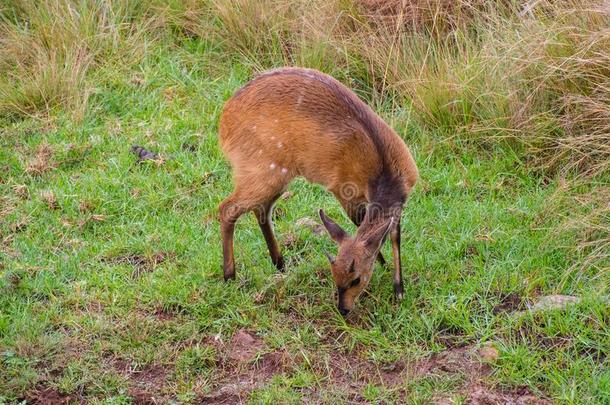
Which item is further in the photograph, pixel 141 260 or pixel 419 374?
pixel 141 260

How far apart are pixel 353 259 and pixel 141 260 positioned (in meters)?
1.52

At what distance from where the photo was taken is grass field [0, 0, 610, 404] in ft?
15.3

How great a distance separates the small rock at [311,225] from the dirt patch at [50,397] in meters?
1.96

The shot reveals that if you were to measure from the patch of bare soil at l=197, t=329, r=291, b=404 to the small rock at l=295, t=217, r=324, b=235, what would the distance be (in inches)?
44.8

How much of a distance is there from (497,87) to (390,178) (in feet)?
5.96

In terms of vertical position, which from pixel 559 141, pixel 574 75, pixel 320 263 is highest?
pixel 574 75

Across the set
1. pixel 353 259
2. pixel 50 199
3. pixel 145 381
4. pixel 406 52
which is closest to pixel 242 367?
pixel 145 381

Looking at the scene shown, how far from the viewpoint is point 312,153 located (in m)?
5.34

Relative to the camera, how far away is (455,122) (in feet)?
22.4

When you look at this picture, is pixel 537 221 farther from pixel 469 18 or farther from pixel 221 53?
pixel 221 53

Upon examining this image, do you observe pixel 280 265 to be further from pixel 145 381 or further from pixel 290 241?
pixel 145 381

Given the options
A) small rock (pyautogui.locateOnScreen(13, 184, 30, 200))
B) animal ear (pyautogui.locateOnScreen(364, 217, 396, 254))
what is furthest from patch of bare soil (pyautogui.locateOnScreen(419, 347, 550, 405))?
small rock (pyautogui.locateOnScreen(13, 184, 30, 200))

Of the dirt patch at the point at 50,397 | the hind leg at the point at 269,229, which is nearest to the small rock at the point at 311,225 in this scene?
the hind leg at the point at 269,229

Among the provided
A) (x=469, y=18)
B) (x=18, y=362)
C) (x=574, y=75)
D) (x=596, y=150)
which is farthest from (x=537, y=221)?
(x=18, y=362)
